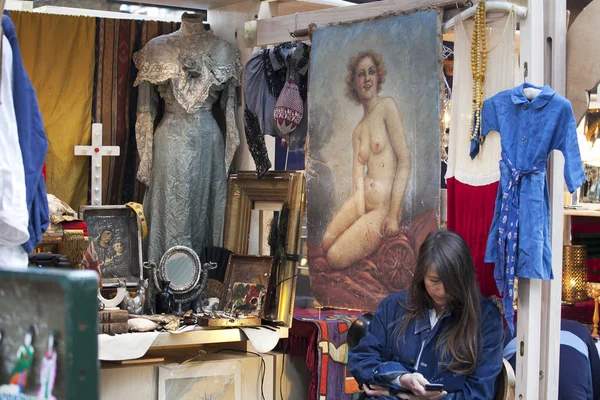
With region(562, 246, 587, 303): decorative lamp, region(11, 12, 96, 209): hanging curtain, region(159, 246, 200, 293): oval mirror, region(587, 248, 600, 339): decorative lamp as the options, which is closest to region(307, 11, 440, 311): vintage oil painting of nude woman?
region(159, 246, 200, 293): oval mirror

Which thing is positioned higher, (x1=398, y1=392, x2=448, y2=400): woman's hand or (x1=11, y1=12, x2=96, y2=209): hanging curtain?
(x1=11, y1=12, x2=96, y2=209): hanging curtain

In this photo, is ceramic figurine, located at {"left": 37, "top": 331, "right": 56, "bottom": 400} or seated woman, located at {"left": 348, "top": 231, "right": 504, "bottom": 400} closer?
ceramic figurine, located at {"left": 37, "top": 331, "right": 56, "bottom": 400}

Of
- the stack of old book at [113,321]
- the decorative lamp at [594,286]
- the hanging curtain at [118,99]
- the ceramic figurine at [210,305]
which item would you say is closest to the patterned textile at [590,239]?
the decorative lamp at [594,286]

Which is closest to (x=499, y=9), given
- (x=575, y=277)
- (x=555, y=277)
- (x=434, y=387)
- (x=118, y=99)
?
(x=555, y=277)

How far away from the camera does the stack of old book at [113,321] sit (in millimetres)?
4484

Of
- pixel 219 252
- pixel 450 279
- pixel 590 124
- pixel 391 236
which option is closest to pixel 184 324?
pixel 219 252

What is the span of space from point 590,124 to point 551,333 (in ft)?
13.0

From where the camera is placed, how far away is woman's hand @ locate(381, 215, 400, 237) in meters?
4.71

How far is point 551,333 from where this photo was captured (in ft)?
13.9

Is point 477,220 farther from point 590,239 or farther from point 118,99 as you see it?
point 590,239

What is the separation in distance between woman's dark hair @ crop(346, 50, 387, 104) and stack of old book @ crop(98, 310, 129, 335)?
5.22 feet

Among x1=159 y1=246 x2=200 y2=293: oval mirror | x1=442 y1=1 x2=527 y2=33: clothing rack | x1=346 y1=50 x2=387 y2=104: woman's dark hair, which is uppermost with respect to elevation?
x1=442 y1=1 x2=527 y2=33: clothing rack

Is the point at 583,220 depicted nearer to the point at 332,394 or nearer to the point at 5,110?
the point at 332,394

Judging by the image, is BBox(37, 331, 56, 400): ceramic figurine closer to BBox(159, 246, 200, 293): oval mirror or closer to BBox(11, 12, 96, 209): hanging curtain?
BBox(159, 246, 200, 293): oval mirror
